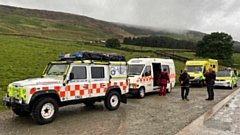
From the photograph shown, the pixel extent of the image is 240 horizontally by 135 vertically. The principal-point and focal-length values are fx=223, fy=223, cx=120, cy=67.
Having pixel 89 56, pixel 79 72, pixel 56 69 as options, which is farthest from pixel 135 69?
pixel 56 69

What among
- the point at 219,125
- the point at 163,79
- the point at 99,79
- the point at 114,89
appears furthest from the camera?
the point at 163,79

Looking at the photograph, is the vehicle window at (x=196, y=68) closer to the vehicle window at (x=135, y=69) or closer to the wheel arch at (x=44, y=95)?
the vehicle window at (x=135, y=69)

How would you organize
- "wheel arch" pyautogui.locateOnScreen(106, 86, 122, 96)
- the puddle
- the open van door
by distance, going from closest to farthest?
the puddle < "wheel arch" pyautogui.locateOnScreen(106, 86, 122, 96) < the open van door

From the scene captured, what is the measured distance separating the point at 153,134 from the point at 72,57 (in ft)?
13.8

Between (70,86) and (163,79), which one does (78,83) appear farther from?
(163,79)

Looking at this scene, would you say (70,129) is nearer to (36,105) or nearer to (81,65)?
(36,105)

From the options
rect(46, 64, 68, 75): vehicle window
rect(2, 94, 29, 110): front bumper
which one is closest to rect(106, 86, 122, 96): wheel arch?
rect(46, 64, 68, 75): vehicle window

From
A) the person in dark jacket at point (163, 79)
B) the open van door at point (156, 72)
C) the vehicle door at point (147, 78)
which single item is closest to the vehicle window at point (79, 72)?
the vehicle door at point (147, 78)

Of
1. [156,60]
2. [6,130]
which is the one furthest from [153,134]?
[156,60]

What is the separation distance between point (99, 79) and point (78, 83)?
3.49 ft

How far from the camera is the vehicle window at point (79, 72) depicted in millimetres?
7920

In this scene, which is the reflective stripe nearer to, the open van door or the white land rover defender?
the white land rover defender

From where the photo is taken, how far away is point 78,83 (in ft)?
26.0

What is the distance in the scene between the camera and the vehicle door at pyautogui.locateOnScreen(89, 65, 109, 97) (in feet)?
27.8
